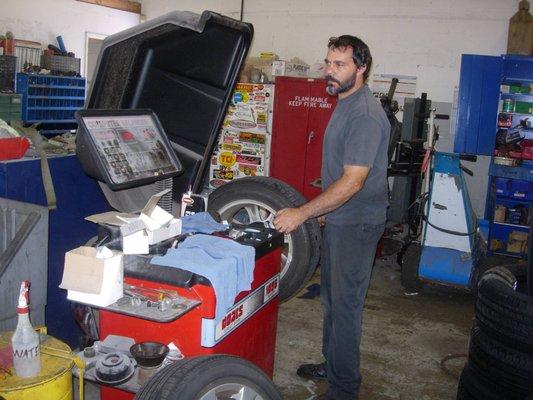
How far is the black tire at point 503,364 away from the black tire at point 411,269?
5.93ft

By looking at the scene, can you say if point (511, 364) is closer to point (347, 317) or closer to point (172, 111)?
point (347, 317)

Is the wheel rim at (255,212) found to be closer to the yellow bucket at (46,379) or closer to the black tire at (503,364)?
the black tire at (503,364)

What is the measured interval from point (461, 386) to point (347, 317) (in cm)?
70

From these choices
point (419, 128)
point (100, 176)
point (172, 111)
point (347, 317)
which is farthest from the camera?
point (419, 128)

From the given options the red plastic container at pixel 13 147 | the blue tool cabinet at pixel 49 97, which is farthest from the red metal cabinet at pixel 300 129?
the red plastic container at pixel 13 147

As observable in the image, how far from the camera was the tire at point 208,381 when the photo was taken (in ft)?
5.14

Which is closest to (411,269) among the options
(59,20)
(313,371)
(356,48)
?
(313,371)

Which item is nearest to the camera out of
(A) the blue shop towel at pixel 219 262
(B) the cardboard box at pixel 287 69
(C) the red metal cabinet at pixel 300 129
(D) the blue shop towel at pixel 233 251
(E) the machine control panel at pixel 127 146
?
(A) the blue shop towel at pixel 219 262

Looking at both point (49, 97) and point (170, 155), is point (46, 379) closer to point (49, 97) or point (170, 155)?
point (170, 155)

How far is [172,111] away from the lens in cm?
286

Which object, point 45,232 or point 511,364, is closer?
point 45,232

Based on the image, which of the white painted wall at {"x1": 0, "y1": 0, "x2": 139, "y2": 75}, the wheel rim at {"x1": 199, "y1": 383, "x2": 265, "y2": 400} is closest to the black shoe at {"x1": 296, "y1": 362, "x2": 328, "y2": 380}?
the wheel rim at {"x1": 199, "y1": 383, "x2": 265, "y2": 400}

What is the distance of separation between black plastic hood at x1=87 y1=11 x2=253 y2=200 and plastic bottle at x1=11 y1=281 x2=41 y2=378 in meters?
1.14

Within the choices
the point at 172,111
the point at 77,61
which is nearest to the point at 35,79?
the point at 77,61
